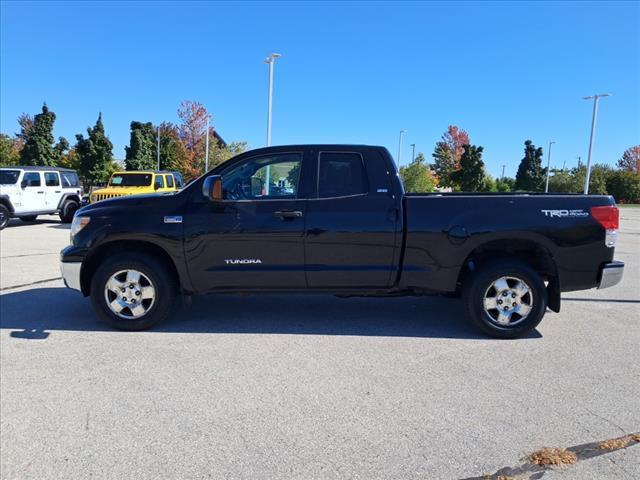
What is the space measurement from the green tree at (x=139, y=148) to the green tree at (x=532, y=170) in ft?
135

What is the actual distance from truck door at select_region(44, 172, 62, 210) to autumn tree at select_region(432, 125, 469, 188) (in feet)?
156

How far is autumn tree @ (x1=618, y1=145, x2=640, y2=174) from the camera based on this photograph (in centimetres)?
8560

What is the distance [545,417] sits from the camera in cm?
315

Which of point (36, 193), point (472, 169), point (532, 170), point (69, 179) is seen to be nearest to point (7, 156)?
point (69, 179)

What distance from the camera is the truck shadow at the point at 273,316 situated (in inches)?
193

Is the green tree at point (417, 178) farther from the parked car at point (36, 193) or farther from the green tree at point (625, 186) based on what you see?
the green tree at point (625, 186)

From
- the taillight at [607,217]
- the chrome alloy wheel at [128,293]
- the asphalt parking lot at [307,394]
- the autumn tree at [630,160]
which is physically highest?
the autumn tree at [630,160]

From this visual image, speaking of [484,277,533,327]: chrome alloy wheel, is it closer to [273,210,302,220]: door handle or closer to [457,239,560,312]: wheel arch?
[457,239,560,312]: wheel arch

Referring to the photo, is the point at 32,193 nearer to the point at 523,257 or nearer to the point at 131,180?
the point at 131,180

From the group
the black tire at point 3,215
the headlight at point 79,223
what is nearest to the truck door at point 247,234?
the headlight at point 79,223

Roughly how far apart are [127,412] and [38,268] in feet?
20.6

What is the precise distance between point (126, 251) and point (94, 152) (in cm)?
4300

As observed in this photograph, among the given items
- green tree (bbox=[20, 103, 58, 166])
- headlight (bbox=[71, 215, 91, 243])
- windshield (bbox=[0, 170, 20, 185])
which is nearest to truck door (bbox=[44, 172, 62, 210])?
windshield (bbox=[0, 170, 20, 185])

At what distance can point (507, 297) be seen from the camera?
473 centimetres
